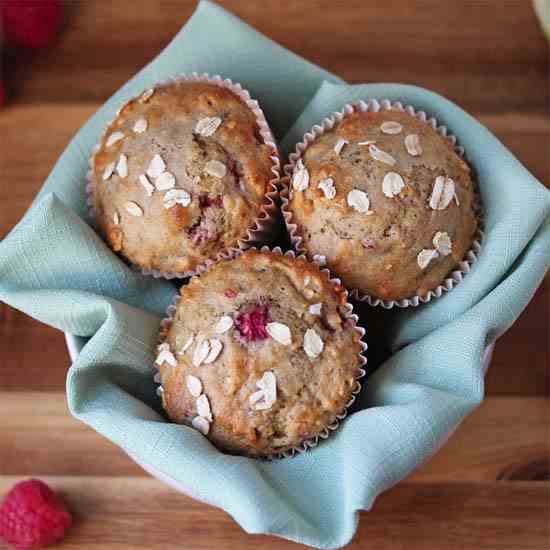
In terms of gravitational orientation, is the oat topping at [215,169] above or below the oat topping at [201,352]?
above

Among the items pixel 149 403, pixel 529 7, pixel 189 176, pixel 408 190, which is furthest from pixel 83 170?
pixel 529 7

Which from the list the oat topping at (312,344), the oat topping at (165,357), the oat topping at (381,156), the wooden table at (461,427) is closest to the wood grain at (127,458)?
the wooden table at (461,427)

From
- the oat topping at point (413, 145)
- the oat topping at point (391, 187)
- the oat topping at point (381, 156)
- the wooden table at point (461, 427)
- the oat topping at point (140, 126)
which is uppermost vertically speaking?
Result: the oat topping at point (413, 145)

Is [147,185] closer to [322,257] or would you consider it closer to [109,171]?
[109,171]

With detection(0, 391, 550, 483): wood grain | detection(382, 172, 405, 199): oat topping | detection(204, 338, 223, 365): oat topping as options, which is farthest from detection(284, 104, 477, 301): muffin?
detection(0, 391, 550, 483): wood grain

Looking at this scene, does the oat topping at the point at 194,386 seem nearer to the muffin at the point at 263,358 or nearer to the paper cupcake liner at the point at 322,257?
the muffin at the point at 263,358

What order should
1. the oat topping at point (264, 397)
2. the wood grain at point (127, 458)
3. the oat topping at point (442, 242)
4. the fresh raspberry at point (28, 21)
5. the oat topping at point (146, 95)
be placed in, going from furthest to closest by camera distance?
the fresh raspberry at point (28, 21) → the wood grain at point (127, 458) → the oat topping at point (146, 95) → the oat topping at point (442, 242) → the oat topping at point (264, 397)
